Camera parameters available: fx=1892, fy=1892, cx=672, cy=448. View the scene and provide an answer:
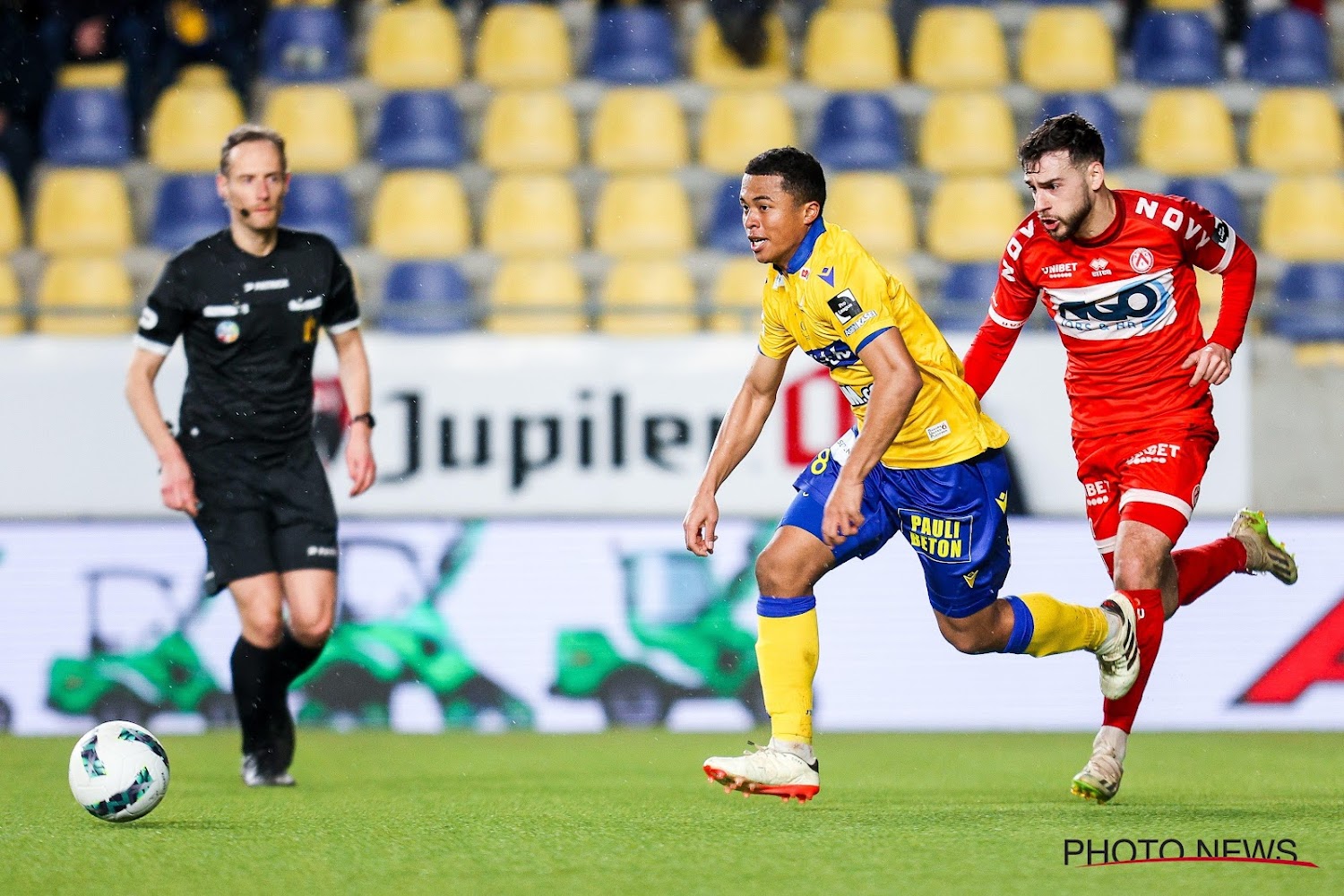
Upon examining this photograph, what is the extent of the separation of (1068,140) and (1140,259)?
1.38 feet

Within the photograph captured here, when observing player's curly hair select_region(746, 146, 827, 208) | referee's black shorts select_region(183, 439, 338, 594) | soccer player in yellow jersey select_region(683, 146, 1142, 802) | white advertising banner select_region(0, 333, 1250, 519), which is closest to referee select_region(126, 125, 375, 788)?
referee's black shorts select_region(183, 439, 338, 594)

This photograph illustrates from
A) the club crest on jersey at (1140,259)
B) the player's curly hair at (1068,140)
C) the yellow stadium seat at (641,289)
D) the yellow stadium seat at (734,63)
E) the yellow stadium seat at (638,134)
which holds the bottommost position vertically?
the yellow stadium seat at (641,289)

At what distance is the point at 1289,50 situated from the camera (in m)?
11.5

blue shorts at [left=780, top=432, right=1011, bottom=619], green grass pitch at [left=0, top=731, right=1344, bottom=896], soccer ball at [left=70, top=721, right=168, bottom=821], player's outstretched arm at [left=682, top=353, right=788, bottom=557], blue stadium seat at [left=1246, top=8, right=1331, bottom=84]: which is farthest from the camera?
blue stadium seat at [left=1246, top=8, right=1331, bottom=84]

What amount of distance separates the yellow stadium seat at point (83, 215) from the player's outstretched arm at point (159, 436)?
4962mm

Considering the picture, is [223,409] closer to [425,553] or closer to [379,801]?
[379,801]

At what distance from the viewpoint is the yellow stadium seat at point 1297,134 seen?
36.2 feet

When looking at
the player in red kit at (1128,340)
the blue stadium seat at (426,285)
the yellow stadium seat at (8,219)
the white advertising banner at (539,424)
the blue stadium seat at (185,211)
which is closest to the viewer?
the player in red kit at (1128,340)

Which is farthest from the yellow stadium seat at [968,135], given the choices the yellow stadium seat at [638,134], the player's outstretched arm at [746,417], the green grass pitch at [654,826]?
the player's outstretched arm at [746,417]

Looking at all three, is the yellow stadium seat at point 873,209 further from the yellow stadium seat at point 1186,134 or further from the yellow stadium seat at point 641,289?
the yellow stadium seat at point 1186,134

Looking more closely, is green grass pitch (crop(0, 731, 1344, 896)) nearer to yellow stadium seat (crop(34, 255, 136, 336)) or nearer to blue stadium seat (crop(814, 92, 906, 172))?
yellow stadium seat (crop(34, 255, 136, 336))

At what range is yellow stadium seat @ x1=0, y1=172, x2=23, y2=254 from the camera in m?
10.5

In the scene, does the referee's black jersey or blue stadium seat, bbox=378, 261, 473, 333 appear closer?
the referee's black jersey

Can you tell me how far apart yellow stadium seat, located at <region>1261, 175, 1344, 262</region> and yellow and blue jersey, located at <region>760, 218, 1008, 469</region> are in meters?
6.10
